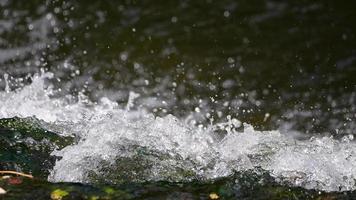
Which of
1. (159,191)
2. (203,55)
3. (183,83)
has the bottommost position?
(159,191)

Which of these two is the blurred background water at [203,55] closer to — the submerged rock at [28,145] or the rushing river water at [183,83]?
the rushing river water at [183,83]

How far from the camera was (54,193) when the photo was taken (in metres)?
2.83

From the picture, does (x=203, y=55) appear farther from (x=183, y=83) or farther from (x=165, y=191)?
(x=165, y=191)

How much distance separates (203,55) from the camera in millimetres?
6781

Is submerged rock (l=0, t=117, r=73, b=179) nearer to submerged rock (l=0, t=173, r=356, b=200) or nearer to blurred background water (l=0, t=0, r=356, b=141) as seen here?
submerged rock (l=0, t=173, r=356, b=200)

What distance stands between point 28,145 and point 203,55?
366 centimetres

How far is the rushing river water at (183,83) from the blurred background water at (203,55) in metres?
0.02

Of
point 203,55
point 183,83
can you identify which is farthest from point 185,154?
point 203,55

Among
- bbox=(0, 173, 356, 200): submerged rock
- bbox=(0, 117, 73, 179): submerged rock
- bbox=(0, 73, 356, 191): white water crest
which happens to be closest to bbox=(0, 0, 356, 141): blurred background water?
bbox=(0, 73, 356, 191): white water crest

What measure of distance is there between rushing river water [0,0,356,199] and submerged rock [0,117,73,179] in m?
0.02

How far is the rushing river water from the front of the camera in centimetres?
349

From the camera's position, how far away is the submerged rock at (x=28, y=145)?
325cm

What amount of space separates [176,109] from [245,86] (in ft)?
3.03

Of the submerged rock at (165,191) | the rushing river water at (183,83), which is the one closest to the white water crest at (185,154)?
the rushing river water at (183,83)
